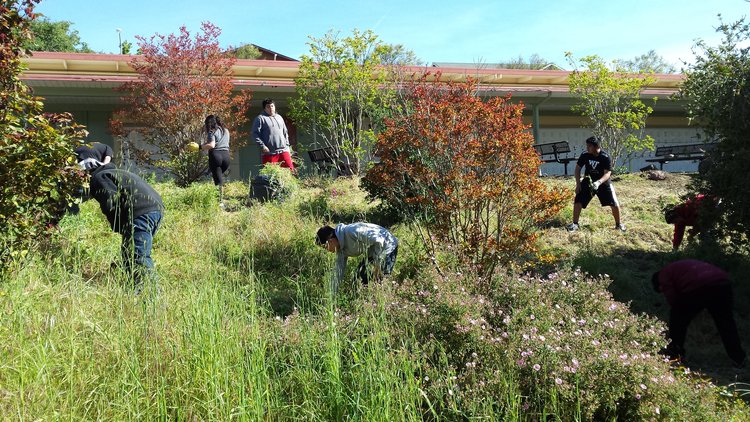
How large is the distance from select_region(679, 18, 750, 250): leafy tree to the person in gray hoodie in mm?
5759

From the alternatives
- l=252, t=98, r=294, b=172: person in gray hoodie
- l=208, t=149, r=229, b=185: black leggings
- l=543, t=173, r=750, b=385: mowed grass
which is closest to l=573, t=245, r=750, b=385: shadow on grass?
l=543, t=173, r=750, b=385: mowed grass

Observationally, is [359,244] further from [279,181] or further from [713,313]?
[279,181]

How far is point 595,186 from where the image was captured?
28.6 ft

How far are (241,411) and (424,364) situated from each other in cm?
111

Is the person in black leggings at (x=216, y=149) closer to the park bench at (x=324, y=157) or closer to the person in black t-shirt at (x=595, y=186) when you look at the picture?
the park bench at (x=324, y=157)

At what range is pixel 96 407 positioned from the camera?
3305 mm

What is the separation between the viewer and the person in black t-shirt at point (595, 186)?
8.80 metres

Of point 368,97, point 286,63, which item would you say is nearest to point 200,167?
point 368,97

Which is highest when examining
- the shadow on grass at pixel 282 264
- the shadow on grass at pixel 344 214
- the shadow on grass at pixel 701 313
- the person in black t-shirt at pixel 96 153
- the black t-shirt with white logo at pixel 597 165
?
the person in black t-shirt at pixel 96 153

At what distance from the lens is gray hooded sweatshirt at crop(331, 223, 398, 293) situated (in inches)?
222

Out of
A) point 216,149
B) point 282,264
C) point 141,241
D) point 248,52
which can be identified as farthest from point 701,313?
point 248,52

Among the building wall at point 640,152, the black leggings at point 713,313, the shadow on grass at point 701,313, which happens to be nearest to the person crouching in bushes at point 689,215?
the shadow on grass at point 701,313

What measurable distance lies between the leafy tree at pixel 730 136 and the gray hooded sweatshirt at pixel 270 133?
5801 millimetres

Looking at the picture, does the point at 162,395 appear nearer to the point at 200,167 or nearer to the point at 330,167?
the point at 200,167
